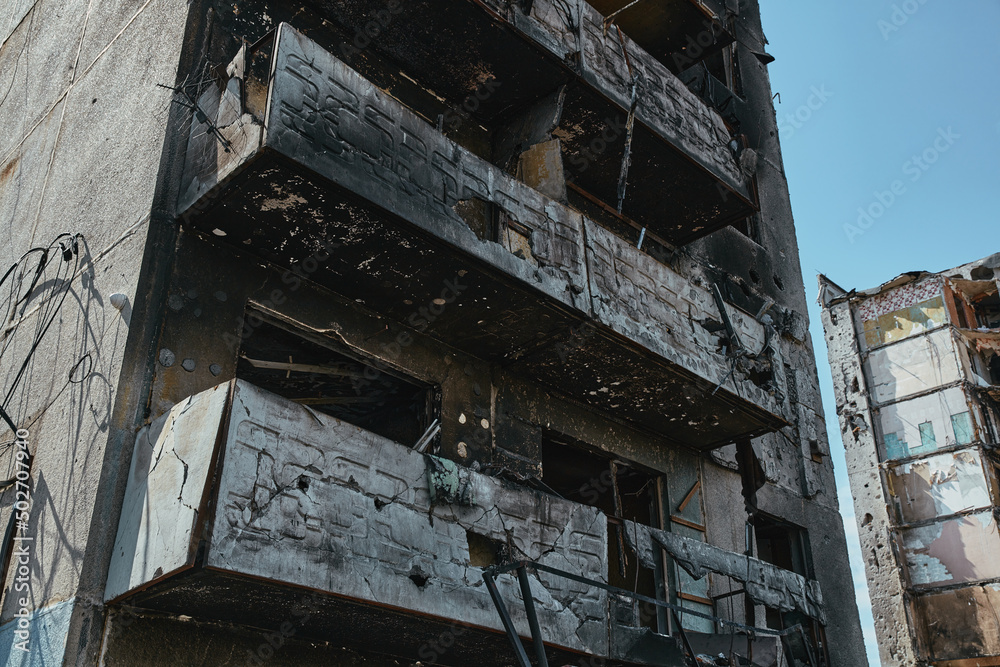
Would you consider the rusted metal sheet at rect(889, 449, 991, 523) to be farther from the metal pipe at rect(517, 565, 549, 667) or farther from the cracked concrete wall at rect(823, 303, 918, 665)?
the metal pipe at rect(517, 565, 549, 667)

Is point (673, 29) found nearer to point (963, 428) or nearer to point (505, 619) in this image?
point (505, 619)

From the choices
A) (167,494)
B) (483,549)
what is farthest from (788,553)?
(167,494)

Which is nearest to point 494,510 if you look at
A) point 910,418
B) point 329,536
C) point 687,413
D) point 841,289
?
point 329,536

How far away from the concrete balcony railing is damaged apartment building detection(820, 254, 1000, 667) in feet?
31.9

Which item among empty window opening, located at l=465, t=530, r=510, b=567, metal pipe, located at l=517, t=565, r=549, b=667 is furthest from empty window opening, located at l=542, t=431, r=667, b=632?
metal pipe, located at l=517, t=565, r=549, b=667

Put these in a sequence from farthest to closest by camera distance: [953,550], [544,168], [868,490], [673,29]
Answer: [868,490], [953,550], [673,29], [544,168]

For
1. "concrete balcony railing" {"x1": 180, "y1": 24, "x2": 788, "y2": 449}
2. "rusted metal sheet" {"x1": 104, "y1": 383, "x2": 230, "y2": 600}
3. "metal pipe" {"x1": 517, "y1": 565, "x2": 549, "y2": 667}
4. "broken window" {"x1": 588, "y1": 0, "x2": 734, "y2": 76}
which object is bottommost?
"metal pipe" {"x1": 517, "y1": 565, "x2": 549, "y2": 667}

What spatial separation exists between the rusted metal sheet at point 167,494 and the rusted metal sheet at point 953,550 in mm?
15837

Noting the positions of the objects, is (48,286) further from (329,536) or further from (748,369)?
(748,369)

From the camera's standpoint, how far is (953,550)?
685 inches

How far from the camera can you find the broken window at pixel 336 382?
23.9 feet

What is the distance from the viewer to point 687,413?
31.6 ft

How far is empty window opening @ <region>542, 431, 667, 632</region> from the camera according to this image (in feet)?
30.3

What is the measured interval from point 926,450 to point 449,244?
15358mm
